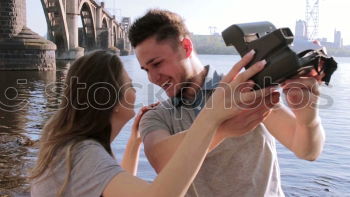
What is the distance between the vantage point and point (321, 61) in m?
1.61

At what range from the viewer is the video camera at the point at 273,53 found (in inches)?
57.8

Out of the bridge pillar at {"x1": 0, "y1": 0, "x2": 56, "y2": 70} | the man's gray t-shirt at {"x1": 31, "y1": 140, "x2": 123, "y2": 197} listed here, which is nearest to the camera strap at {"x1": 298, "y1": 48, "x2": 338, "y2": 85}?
the man's gray t-shirt at {"x1": 31, "y1": 140, "x2": 123, "y2": 197}

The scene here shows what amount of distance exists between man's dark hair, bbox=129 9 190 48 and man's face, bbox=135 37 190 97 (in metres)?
0.03

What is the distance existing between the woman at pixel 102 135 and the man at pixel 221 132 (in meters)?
0.21

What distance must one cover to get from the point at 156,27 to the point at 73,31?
40.9m

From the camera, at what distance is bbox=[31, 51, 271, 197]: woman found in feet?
4.69

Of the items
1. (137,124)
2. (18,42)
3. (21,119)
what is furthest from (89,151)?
(18,42)

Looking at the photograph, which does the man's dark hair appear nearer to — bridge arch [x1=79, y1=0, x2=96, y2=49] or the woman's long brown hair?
the woman's long brown hair

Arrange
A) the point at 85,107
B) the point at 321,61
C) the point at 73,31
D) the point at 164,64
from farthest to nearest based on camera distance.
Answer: the point at 73,31 → the point at 164,64 → the point at 85,107 → the point at 321,61

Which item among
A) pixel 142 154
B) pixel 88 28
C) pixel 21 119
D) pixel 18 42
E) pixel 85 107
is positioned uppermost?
pixel 85 107

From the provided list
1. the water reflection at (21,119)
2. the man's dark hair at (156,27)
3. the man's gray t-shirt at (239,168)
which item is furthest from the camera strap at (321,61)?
the water reflection at (21,119)

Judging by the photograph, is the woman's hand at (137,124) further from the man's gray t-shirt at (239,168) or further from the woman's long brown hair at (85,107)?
the woman's long brown hair at (85,107)

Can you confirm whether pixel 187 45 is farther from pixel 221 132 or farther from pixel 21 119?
pixel 21 119

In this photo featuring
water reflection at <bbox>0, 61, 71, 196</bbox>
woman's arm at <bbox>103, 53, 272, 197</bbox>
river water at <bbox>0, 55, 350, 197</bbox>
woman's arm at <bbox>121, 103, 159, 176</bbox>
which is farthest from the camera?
river water at <bbox>0, 55, 350, 197</bbox>
